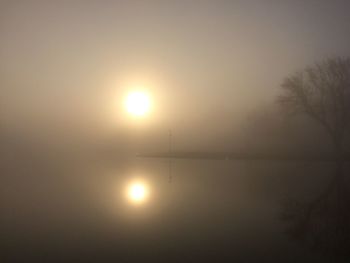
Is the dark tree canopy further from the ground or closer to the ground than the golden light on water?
further from the ground

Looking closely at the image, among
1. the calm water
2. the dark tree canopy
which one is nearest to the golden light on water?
the calm water

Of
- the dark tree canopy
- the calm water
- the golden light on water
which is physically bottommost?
the calm water

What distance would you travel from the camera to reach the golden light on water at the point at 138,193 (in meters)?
3.97

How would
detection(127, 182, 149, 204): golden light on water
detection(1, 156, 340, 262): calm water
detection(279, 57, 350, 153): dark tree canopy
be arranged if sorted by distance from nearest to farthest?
detection(1, 156, 340, 262): calm water
detection(127, 182, 149, 204): golden light on water
detection(279, 57, 350, 153): dark tree canopy

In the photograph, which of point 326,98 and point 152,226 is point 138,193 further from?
point 326,98

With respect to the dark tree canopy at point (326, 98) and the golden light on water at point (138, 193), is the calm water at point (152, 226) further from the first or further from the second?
the dark tree canopy at point (326, 98)

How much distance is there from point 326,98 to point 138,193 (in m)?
6.98

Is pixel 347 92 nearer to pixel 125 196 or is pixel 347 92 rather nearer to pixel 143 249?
pixel 125 196

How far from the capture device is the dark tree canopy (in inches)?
337

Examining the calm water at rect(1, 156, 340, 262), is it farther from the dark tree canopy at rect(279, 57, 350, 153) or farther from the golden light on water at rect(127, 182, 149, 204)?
the dark tree canopy at rect(279, 57, 350, 153)

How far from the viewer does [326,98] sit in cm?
909

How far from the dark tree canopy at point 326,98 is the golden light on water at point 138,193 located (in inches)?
206

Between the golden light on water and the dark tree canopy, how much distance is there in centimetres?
522

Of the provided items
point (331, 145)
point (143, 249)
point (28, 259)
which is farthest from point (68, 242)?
point (331, 145)
